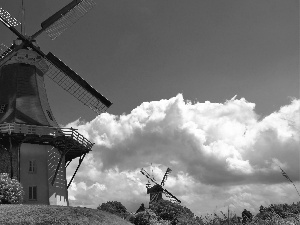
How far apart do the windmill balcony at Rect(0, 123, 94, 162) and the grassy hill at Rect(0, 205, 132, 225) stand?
14.8m

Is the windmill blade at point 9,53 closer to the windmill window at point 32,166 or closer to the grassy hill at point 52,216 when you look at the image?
the windmill window at point 32,166

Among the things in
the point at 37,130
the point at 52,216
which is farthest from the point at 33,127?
the point at 52,216

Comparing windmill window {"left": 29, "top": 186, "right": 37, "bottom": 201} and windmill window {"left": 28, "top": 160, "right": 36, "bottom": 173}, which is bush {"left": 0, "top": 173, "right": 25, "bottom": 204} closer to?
windmill window {"left": 29, "top": 186, "right": 37, "bottom": 201}

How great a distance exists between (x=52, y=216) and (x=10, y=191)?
1407cm

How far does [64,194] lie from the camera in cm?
4050

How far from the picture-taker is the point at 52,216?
20.2 meters

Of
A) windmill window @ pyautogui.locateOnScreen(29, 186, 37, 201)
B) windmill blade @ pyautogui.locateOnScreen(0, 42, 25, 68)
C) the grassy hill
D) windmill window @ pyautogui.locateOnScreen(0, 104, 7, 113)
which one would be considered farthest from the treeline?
windmill blade @ pyautogui.locateOnScreen(0, 42, 25, 68)

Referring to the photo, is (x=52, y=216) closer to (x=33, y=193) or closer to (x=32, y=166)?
(x=33, y=193)

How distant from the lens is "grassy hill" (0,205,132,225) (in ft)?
64.8

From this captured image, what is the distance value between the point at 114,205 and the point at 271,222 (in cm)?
6378

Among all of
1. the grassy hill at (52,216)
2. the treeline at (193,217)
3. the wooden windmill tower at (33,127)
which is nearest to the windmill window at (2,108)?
the wooden windmill tower at (33,127)

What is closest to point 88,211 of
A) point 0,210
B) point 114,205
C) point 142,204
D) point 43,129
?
point 0,210

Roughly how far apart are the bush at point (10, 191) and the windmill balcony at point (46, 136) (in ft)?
12.8

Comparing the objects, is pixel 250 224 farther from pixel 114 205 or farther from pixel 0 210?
pixel 114 205
